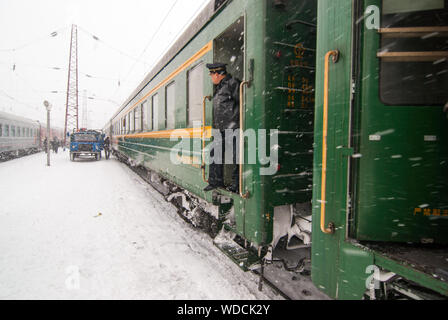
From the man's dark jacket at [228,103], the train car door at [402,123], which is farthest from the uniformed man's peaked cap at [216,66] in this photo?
the train car door at [402,123]

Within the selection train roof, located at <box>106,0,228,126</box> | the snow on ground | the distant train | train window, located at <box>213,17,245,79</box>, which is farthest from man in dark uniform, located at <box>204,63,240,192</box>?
the distant train

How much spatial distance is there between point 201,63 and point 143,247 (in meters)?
2.83

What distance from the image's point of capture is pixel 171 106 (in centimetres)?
536

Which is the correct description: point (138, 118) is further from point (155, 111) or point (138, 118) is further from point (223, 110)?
point (223, 110)

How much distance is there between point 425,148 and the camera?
1768 millimetres

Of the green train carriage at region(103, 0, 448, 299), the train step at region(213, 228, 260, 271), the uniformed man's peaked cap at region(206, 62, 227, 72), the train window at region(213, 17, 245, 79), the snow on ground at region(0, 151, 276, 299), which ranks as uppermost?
the train window at region(213, 17, 245, 79)

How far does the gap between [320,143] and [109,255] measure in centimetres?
315

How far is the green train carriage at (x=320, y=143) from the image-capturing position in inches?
70.9

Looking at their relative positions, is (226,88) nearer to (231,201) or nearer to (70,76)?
(231,201)

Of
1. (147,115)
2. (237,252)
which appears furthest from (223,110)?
(147,115)

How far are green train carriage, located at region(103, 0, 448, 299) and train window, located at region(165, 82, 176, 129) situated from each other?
243 mm

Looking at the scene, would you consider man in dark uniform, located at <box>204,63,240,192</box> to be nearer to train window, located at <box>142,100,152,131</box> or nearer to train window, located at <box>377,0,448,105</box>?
train window, located at <box>377,0,448,105</box>

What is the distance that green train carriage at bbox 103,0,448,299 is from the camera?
1802mm

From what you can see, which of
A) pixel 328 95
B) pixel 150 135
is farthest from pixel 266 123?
pixel 150 135
